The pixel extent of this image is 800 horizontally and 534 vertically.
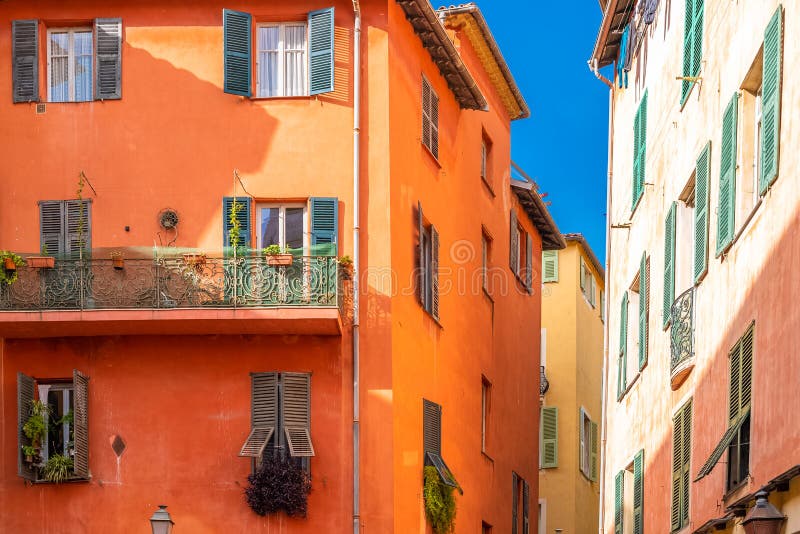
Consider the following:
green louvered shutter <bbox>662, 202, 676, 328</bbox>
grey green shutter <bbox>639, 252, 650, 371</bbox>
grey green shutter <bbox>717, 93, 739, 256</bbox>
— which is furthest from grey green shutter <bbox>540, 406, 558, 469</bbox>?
grey green shutter <bbox>717, 93, 739, 256</bbox>

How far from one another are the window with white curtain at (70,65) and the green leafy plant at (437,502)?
8895 millimetres

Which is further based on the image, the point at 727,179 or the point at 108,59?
the point at 108,59

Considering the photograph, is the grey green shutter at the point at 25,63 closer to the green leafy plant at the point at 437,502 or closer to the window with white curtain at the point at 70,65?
the window with white curtain at the point at 70,65

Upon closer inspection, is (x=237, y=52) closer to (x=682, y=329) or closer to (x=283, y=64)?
(x=283, y=64)

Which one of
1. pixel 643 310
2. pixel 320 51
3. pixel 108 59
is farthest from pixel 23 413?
pixel 643 310

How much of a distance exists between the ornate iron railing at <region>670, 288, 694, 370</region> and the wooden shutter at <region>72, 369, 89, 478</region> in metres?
9.62

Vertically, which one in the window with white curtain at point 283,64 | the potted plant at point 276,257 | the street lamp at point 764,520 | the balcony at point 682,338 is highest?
the window with white curtain at point 283,64

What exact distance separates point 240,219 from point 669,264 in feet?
23.6

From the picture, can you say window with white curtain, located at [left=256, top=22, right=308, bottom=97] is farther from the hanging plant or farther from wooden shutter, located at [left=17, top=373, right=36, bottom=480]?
the hanging plant

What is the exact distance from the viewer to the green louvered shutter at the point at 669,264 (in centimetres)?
2574

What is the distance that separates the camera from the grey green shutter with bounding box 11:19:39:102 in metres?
28.5

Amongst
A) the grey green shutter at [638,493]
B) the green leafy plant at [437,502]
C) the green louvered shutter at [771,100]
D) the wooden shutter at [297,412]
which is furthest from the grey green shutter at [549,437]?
the green louvered shutter at [771,100]

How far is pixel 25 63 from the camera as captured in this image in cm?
2858

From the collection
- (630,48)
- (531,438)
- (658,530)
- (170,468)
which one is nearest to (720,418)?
(658,530)
